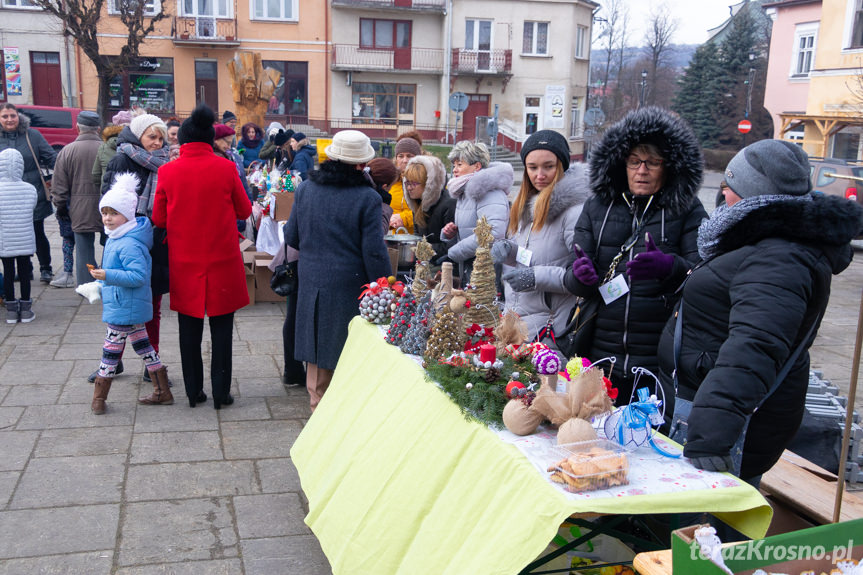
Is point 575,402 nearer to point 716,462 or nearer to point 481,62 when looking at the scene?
point 716,462

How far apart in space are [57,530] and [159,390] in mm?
→ 1678

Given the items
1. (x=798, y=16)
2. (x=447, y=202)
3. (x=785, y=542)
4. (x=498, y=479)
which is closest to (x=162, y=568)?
(x=498, y=479)

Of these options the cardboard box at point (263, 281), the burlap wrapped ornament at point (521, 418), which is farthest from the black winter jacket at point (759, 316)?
the cardboard box at point (263, 281)

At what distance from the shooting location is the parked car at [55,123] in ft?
71.2

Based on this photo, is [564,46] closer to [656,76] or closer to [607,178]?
[656,76]

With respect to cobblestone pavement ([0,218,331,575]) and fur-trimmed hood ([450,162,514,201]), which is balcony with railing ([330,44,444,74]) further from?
fur-trimmed hood ([450,162,514,201])

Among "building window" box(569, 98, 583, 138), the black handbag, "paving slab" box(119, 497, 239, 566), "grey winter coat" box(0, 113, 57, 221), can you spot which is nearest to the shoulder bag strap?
"grey winter coat" box(0, 113, 57, 221)

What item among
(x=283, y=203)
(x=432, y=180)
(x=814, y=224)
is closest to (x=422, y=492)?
(x=814, y=224)

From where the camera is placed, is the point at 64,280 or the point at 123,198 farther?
the point at 64,280

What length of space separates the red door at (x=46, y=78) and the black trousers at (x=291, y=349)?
107ft

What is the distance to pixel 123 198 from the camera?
4867mm

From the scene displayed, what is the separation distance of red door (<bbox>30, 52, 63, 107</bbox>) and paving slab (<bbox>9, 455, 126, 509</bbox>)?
3343cm

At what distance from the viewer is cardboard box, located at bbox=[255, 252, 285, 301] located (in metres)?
8.25

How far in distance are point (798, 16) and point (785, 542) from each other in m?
37.8
